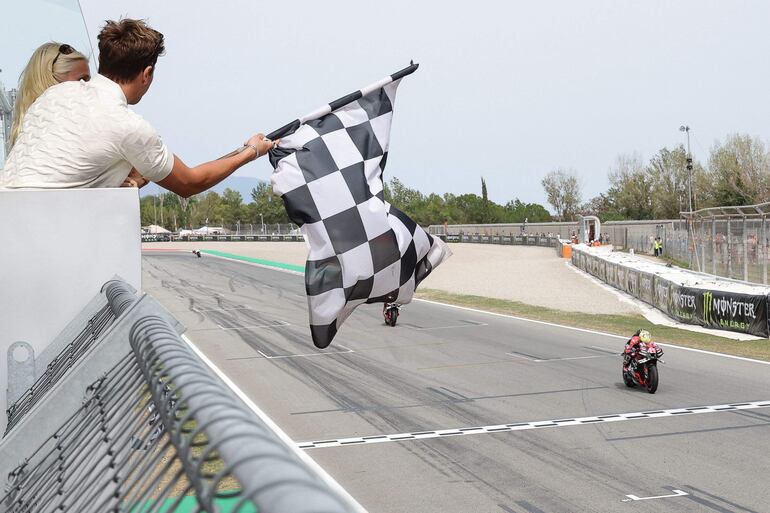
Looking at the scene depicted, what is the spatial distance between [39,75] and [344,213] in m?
2.78

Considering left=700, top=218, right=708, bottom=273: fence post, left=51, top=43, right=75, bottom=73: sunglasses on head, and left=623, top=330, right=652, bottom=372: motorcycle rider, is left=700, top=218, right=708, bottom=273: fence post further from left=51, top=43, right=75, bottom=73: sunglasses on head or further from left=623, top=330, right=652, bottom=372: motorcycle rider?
left=51, top=43, right=75, bottom=73: sunglasses on head

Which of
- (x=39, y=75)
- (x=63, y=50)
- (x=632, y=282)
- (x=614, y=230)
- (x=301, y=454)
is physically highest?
(x=63, y=50)

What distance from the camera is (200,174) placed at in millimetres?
3484

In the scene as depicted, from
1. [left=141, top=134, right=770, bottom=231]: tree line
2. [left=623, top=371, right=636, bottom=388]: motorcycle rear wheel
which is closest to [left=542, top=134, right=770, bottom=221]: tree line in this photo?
[left=141, top=134, right=770, bottom=231]: tree line

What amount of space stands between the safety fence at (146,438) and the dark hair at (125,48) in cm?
80

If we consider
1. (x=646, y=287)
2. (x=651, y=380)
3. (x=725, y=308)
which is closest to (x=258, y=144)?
(x=651, y=380)

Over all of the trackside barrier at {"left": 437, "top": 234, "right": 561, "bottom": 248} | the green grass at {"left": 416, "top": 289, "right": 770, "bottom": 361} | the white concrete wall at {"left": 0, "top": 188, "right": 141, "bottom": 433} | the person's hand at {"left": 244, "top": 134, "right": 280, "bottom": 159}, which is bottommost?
the green grass at {"left": 416, "top": 289, "right": 770, "bottom": 361}

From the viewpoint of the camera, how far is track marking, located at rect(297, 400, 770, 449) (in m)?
12.1

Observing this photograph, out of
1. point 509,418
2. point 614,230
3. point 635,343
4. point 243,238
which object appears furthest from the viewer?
point 243,238

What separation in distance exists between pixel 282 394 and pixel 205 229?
136639 millimetres

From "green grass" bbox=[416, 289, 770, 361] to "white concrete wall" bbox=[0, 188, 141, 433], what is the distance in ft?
56.7

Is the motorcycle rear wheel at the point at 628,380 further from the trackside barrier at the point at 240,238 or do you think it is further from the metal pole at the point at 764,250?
the trackside barrier at the point at 240,238

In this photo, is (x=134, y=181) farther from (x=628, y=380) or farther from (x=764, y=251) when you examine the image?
(x=764, y=251)

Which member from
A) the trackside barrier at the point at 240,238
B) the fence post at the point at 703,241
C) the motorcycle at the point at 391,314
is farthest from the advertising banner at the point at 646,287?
Result: the trackside barrier at the point at 240,238
